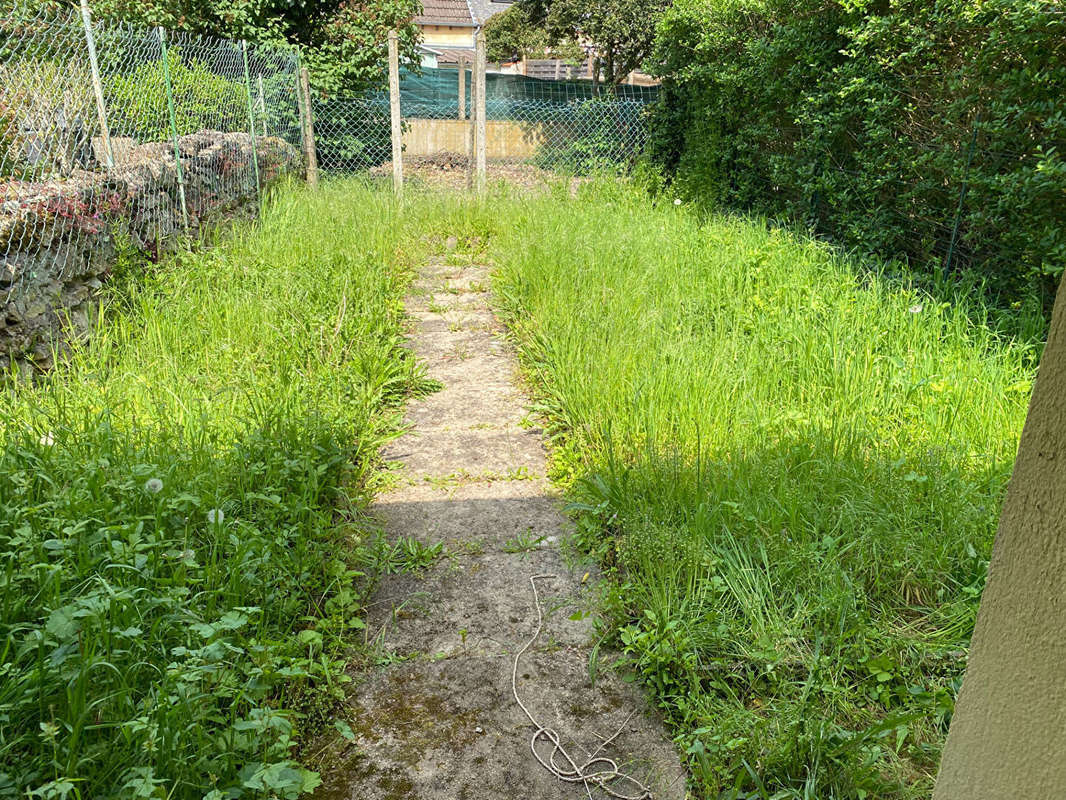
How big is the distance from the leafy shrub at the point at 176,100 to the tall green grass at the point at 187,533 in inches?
78.2

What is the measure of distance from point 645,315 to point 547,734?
121 inches

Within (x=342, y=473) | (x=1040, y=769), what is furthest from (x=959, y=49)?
(x=1040, y=769)

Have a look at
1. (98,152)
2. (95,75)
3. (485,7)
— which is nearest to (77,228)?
(95,75)

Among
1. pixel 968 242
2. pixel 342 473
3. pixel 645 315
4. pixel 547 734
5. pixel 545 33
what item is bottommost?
pixel 547 734

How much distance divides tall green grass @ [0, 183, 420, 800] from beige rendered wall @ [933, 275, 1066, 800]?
1.56 meters

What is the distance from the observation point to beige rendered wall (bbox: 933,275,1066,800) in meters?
0.93

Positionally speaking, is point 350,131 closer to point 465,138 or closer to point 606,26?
point 465,138

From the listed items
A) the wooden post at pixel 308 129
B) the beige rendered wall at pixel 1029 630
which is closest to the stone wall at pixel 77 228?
the wooden post at pixel 308 129

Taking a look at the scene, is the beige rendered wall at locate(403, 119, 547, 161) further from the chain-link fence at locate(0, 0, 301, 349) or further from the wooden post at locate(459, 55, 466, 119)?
the chain-link fence at locate(0, 0, 301, 349)

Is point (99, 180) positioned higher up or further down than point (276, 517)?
higher up

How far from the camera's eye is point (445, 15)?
35281 millimetres

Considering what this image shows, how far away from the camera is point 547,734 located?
7.61 ft

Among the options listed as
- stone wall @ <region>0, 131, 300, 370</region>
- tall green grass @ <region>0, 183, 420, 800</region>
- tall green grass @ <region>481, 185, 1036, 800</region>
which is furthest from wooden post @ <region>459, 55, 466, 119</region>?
tall green grass @ <region>0, 183, 420, 800</region>

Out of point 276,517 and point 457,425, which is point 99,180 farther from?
point 276,517
